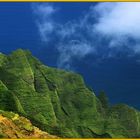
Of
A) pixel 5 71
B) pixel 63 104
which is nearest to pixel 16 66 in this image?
pixel 5 71

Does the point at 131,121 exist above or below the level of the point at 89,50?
below

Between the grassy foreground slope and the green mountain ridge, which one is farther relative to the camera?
the green mountain ridge

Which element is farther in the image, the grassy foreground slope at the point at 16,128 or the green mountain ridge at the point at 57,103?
the green mountain ridge at the point at 57,103

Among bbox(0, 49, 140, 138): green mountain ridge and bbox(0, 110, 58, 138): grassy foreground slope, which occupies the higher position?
bbox(0, 49, 140, 138): green mountain ridge

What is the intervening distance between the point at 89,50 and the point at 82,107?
1.01 meters

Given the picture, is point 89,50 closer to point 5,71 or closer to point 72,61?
A: point 72,61

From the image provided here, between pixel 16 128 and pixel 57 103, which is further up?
pixel 57 103

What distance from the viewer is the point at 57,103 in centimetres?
1353

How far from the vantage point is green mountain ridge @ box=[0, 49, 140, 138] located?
13.3m

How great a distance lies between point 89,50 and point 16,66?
1273 millimetres

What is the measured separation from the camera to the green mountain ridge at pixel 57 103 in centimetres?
1334

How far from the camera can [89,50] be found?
13.4 m

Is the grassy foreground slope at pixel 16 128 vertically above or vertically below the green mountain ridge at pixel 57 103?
below

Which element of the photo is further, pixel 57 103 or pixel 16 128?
pixel 57 103
